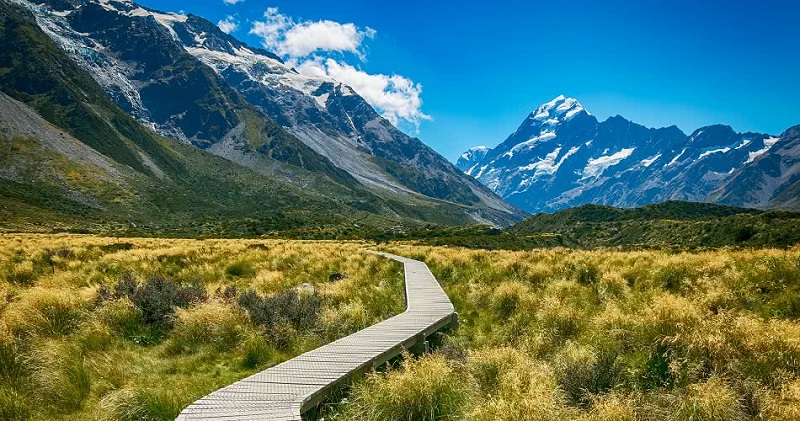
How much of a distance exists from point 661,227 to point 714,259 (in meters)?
84.0

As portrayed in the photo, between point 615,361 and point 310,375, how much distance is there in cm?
572

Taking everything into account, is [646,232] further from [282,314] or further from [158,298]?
[158,298]

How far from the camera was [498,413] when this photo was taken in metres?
6.14

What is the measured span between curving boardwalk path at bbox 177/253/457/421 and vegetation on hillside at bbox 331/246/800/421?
55 centimetres

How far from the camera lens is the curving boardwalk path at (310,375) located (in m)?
6.73

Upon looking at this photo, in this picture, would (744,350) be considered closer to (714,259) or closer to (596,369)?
(596,369)

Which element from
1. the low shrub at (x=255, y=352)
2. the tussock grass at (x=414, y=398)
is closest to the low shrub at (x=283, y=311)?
A: the low shrub at (x=255, y=352)

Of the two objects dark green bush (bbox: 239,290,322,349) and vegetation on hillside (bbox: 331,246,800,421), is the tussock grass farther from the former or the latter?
dark green bush (bbox: 239,290,322,349)

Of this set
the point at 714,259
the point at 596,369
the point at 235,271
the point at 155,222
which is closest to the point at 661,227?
the point at 714,259

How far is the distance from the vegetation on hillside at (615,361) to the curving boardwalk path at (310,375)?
1.81 ft

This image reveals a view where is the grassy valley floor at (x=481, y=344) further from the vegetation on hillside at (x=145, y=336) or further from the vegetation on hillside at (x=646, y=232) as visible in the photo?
the vegetation on hillside at (x=646, y=232)

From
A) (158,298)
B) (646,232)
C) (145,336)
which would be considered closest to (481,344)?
(145,336)

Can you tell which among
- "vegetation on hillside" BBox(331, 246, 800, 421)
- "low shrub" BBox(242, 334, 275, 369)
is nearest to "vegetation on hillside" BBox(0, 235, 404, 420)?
"low shrub" BBox(242, 334, 275, 369)

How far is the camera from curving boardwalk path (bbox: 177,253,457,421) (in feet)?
22.1
